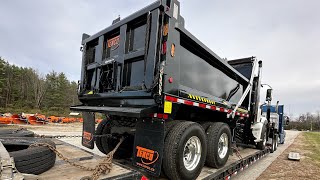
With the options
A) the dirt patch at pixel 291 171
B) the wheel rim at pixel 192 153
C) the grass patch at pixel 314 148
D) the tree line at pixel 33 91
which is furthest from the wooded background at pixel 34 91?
the wheel rim at pixel 192 153

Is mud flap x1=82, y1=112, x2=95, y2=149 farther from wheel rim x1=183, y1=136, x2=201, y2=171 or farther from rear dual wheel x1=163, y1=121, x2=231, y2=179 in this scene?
wheel rim x1=183, y1=136, x2=201, y2=171

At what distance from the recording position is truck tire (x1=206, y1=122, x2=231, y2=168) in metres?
4.15

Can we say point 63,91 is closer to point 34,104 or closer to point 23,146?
point 34,104

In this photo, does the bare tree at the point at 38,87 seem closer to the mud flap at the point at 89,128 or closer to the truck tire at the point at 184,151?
the mud flap at the point at 89,128

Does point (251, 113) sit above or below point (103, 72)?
below

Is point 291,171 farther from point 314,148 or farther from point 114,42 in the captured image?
point 314,148

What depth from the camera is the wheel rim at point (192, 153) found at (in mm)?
3526

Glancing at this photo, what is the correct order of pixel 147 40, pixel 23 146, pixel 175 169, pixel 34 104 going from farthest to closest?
pixel 34 104 < pixel 147 40 < pixel 175 169 < pixel 23 146

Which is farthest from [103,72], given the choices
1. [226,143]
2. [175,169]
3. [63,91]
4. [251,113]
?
[63,91]

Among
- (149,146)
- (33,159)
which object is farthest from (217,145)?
(33,159)

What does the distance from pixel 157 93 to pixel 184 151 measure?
1023 mm

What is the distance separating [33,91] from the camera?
169ft

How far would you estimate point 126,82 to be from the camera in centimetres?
377

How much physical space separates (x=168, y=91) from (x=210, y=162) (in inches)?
71.6
